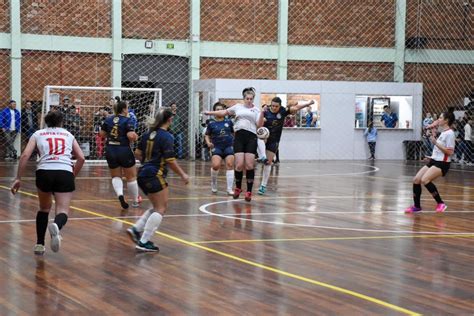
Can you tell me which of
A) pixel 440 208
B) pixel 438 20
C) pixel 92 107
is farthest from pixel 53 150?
pixel 438 20

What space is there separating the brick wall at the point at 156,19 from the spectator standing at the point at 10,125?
5517mm

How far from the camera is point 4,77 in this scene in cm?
3197

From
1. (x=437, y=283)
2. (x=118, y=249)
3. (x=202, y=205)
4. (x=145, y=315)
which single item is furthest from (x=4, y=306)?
(x=202, y=205)

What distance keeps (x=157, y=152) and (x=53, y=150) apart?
1234 millimetres

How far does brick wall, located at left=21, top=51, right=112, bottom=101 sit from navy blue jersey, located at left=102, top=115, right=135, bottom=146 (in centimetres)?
1848

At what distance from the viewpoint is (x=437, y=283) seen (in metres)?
8.63

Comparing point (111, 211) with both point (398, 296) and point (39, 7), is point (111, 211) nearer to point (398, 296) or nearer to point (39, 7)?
point (398, 296)

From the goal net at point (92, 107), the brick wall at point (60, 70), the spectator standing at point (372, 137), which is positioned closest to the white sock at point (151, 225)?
the goal net at point (92, 107)

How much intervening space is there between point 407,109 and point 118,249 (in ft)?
89.1

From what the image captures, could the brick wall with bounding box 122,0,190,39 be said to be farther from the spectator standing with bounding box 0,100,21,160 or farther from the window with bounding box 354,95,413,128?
the window with bounding box 354,95,413,128

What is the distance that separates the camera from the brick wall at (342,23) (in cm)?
3591

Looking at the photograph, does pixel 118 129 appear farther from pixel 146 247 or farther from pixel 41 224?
pixel 41 224

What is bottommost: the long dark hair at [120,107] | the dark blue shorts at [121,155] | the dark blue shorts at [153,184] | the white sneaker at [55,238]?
the white sneaker at [55,238]

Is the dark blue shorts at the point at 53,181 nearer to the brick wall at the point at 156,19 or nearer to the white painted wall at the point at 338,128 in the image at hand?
the white painted wall at the point at 338,128
